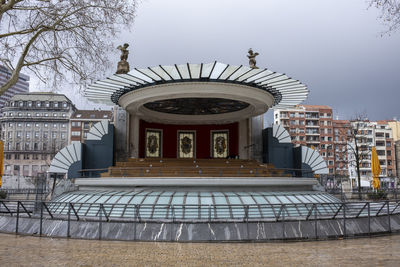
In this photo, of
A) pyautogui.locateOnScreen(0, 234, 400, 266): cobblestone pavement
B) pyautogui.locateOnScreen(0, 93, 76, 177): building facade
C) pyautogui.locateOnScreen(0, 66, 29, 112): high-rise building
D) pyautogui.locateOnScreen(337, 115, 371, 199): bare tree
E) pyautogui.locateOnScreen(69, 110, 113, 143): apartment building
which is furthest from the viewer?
pyautogui.locateOnScreen(0, 93, 76, 177): building facade

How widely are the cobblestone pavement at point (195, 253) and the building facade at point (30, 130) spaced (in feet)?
300

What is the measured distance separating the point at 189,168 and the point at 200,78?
20.1 ft

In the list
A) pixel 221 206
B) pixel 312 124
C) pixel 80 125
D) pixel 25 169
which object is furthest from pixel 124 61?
pixel 25 169

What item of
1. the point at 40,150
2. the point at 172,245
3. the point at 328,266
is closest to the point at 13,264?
the point at 172,245

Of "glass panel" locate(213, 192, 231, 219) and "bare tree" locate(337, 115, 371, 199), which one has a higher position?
"bare tree" locate(337, 115, 371, 199)

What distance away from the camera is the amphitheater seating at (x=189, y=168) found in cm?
2319

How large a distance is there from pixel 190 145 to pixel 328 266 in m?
25.5

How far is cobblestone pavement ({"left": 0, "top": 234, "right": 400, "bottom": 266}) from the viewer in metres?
10.2

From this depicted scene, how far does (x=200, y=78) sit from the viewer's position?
24.4m

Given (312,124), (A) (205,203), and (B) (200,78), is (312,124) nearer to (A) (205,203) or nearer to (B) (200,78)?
(B) (200,78)

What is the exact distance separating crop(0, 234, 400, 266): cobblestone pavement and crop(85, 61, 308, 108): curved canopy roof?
11.5m

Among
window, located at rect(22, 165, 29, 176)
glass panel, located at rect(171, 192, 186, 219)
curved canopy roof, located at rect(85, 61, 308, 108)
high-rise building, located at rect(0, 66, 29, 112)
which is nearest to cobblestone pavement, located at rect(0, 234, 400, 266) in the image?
glass panel, located at rect(171, 192, 186, 219)

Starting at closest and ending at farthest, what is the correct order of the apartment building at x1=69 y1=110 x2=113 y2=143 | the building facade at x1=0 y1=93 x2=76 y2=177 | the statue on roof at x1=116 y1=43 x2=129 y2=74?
1. the statue on roof at x1=116 y1=43 x2=129 y2=74
2. the apartment building at x1=69 y1=110 x2=113 y2=143
3. the building facade at x1=0 y1=93 x2=76 y2=177

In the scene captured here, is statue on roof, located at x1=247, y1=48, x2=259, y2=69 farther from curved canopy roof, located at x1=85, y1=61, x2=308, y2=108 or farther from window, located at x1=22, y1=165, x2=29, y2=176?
window, located at x1=22, y1=165, x2=29, y2=176
